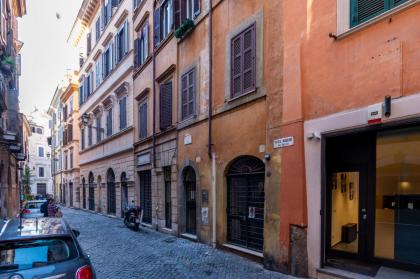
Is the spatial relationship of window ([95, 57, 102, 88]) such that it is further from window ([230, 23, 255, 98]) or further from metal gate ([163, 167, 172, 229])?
window ([230, 23, 255, 98])

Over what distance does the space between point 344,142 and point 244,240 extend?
3931 millimetres

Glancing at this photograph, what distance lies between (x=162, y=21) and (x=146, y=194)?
808 cm

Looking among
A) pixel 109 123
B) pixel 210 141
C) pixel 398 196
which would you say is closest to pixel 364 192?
pixel 398 196

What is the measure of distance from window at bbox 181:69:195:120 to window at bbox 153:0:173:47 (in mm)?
2963

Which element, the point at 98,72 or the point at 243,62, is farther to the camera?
the point at 98,72

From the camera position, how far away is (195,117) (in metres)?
12.2

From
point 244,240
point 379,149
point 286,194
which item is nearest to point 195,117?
point 244,240

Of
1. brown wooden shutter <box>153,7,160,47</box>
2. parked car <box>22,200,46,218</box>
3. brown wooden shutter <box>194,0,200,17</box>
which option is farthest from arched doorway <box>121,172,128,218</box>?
brown wooden shutter <box>194,0,200,17</box>

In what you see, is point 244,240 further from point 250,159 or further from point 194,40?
point 194,40

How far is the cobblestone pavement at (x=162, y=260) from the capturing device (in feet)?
26.3

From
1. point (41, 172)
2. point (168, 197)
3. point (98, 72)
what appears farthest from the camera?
point (41, 172)

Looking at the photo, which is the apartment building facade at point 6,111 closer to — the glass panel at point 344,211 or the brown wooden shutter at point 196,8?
the brown wooden shutter at point 196,8

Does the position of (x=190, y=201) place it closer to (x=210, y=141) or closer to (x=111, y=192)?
(x=210, y=141)

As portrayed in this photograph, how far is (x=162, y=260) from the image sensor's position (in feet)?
31.1
